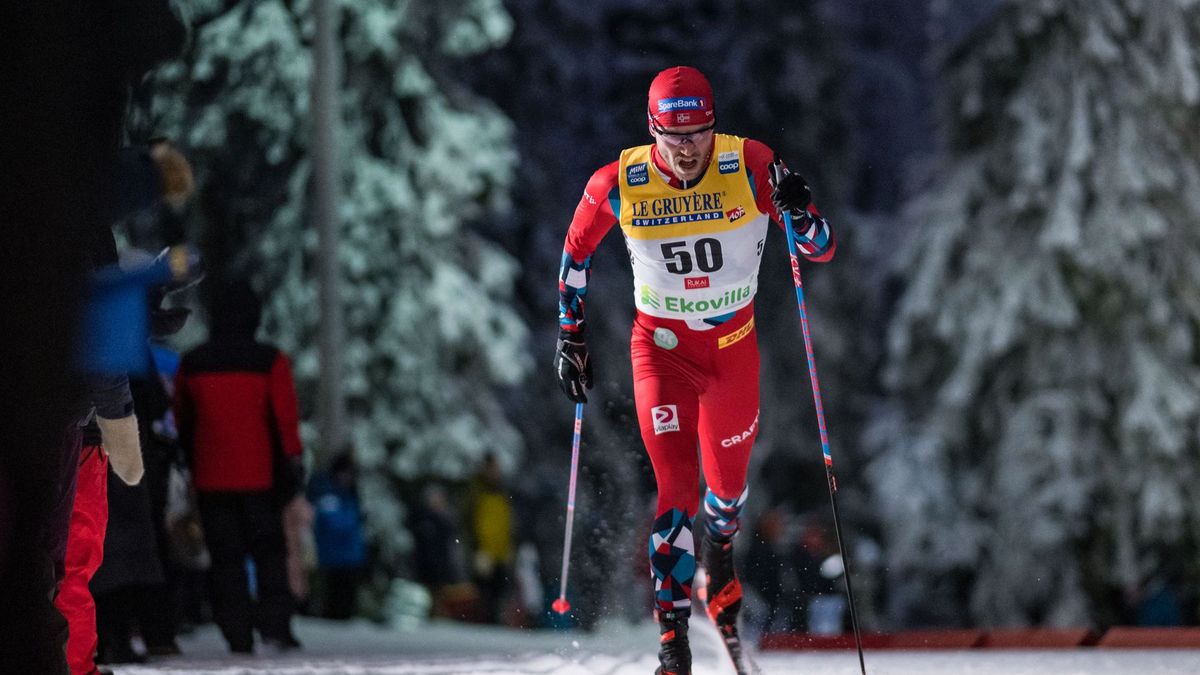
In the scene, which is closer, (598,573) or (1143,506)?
(598,573)

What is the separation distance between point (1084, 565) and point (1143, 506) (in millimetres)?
664

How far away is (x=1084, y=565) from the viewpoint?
1575 cm

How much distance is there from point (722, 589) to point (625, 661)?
2.19 ft

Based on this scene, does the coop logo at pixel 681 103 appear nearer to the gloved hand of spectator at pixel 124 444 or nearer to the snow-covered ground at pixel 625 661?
the snow-covered ground at pixel 625 661

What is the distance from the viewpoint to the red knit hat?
671cm

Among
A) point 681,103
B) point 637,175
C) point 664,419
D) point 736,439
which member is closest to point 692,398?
point 664,419

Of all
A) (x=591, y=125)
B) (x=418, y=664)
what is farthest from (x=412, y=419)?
(x=418, y=664)

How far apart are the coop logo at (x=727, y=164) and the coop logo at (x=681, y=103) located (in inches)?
11.0

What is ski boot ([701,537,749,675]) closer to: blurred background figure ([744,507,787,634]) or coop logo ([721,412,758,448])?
coop logo ([721,412,758,448])

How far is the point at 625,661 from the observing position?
8.23 m

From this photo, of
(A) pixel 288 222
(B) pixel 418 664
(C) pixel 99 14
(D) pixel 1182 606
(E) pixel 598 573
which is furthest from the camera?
(A) pixel 288 222

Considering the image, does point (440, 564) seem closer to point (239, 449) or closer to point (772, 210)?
point (239, 449)

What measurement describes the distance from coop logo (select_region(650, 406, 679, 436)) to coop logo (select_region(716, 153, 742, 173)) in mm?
862

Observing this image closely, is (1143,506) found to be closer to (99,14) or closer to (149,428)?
(149,428)
